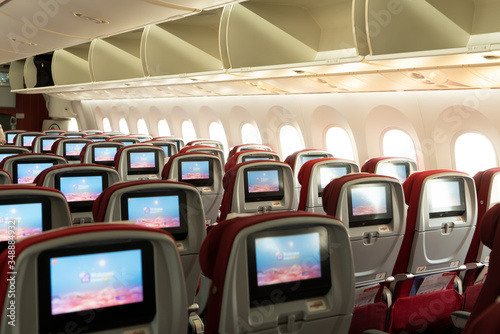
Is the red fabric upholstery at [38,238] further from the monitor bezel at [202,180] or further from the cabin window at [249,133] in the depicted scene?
the cabin window at [249,133]

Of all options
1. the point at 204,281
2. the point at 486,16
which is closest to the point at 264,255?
the point at 204,281

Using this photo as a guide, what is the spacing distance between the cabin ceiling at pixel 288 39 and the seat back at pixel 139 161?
1757 mm

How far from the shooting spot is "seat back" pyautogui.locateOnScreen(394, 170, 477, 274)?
14.8ft

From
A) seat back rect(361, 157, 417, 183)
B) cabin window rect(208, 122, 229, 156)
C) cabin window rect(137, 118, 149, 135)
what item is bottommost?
seat back rect(361, 157, 417, 183)

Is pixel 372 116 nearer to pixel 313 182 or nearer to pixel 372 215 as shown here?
pixel 313 182

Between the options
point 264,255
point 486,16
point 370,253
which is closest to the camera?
point 264,255

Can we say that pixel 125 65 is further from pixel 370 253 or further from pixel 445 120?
pixel 370 253

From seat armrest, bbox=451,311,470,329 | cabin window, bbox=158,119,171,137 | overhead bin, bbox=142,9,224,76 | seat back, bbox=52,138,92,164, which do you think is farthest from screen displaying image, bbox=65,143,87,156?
cabin window, bbox=158,119,171,137

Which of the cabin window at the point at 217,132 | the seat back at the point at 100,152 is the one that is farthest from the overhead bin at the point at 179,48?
the cabin window at the point at 217,132

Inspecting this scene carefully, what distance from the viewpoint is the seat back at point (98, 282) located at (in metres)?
2.10

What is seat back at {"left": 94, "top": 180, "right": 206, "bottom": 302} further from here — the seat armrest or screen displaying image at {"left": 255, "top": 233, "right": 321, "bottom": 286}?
the seat armrest

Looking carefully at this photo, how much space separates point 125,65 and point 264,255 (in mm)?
12912

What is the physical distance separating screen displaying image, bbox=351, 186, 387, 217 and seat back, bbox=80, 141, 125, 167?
601 cm

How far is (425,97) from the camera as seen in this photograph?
8.39 metres
